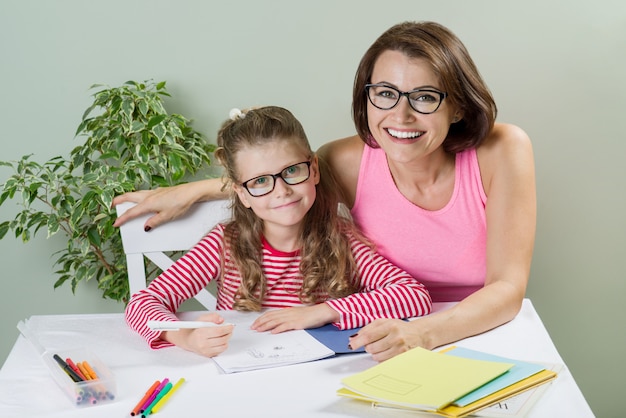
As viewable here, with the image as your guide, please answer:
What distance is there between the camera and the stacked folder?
121cm

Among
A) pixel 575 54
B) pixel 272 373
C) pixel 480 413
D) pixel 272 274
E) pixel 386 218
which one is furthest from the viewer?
pixel 575 54

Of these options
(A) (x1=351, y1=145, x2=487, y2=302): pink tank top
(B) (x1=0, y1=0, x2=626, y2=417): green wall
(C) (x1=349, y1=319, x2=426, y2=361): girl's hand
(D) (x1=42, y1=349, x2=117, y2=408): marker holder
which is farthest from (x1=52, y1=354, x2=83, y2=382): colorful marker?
(B) (x1=0, y1=0, x2=626, y2=417): green wall

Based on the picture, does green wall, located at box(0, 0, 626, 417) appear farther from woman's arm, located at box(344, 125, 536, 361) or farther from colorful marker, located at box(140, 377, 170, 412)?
colorful marker, located at box(140, 377, 170, 412)

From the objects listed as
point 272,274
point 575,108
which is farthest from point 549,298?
point 272,274

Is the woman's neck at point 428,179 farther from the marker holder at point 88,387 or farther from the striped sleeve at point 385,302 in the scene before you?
the marker holder at point 88,387

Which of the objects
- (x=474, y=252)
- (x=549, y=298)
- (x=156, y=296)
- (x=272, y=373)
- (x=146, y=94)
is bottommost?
(x=549, y=298)

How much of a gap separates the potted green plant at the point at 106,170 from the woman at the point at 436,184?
440 mm

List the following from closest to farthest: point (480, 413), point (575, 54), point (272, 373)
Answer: point (480, 413)
point (272, 373)
point (575, 54)

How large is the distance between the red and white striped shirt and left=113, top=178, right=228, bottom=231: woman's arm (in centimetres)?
13

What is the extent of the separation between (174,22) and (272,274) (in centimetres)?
116

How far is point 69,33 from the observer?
8.74ft

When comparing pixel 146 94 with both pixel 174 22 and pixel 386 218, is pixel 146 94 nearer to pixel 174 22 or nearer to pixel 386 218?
pixel 174 22

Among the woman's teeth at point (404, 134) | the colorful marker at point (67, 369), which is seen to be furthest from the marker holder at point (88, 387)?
the woman's teeth at point (404, 134)

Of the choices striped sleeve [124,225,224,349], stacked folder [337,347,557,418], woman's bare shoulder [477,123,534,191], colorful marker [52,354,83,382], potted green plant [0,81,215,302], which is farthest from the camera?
potted green plant [0,81,215,302]
